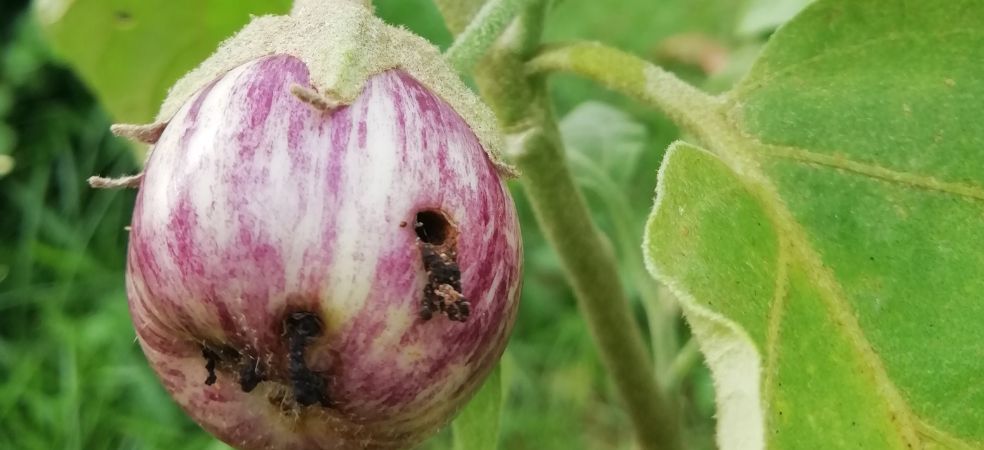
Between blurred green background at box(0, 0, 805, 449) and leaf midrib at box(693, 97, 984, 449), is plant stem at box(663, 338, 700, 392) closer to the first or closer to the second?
blurred green background at box(0, 0, 805, 449)

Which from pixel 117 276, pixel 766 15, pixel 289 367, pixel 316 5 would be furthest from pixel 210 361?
pixel 117 276

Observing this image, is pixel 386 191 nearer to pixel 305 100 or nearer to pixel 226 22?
pixel 305 100

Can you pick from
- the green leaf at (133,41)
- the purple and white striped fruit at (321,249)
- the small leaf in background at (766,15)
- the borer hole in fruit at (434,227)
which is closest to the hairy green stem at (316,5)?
the purple and white striped fruit at (321,249)

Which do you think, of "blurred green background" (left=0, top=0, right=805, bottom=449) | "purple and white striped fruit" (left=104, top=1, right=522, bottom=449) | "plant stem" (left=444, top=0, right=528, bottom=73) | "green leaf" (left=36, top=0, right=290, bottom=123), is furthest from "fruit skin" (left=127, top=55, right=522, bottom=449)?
"blurred green background" (left=0, top=0, right=805, bottom=449)

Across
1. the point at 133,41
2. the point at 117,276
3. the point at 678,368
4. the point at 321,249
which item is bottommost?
the point at 117,276

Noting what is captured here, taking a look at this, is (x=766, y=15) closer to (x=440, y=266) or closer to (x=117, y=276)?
(x=440, y=266)

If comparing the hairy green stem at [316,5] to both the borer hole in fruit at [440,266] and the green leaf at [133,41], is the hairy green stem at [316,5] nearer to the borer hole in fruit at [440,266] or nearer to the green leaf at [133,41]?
the borer hole in fruit at [440,266]
